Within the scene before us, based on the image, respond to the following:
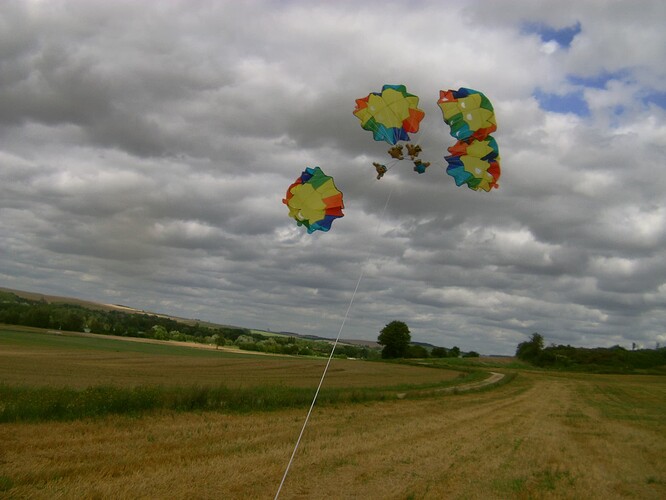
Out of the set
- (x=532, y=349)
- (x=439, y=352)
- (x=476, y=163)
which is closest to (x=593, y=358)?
(x=532, y=349)

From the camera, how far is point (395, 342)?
109 m

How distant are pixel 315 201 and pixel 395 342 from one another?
327 ft

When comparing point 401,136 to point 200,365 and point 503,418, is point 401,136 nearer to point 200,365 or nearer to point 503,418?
point 503,418

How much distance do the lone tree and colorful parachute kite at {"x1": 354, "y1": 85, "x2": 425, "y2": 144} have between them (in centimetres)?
9985

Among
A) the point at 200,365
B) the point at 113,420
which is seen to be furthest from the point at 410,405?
the point at 200,365

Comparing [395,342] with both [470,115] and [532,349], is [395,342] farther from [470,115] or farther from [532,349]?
[470,115]

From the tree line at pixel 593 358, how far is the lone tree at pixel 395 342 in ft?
77.0

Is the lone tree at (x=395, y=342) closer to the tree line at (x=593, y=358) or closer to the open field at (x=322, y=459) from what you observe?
the tree line at (x=593, y=358)

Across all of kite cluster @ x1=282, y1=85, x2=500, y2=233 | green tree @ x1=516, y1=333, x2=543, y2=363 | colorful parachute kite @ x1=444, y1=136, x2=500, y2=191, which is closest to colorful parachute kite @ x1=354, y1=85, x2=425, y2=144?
kite cluster @ x1=282, y1=85, x2=500, y2=233

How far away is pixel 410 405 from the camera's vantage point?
2628 cm

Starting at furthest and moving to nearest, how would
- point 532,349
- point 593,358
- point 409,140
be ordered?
point 532,349
point 593,358
point 409,140

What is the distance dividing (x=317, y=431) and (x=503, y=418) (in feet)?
35.0

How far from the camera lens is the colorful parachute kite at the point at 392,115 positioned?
11.3 m

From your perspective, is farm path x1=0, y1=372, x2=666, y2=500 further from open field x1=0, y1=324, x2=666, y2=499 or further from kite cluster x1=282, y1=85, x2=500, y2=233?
kite cluster x1=282, y1=85, x2=500, y2=233
